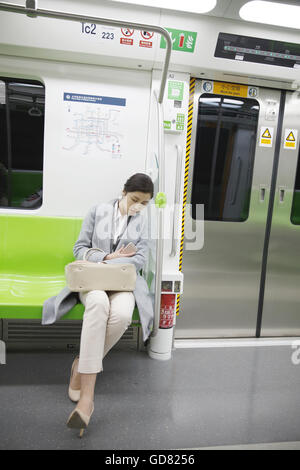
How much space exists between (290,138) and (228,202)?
0.86 m

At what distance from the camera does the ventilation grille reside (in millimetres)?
2941

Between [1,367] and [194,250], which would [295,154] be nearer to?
[194,250]

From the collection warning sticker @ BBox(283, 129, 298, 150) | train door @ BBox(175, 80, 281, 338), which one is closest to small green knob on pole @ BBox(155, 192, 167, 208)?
train door @ BBox(175, 80, 281, 338)

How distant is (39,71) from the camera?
2881 mm

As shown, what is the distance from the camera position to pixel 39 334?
117 inches

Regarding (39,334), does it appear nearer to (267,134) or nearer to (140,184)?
(140,184)

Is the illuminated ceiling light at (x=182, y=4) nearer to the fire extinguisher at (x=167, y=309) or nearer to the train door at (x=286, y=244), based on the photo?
the train door at (x=286, y=244)

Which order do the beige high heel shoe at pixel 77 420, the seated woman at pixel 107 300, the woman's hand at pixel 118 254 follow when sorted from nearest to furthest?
the beige high heel shoe at pixel 77 420
the seated woman at pixel 107 300
the woman's hand at pixel 118 254

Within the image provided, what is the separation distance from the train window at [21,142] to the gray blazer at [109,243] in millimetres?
716

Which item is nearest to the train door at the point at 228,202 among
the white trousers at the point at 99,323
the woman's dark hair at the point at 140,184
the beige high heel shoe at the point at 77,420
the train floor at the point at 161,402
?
the train floor at the point at 161,402

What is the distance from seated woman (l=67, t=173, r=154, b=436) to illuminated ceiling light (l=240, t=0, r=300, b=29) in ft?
4.51

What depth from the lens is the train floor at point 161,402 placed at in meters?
1.99

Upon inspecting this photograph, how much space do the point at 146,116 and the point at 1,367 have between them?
2.35m
